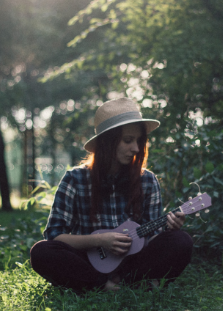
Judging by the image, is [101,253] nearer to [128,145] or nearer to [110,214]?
[110,214]

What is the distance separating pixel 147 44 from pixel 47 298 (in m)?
3.82

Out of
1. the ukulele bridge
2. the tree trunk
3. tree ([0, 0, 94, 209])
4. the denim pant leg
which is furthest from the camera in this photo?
the tree trunk

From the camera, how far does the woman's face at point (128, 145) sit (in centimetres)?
260

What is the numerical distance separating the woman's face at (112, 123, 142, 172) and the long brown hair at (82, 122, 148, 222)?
3cm

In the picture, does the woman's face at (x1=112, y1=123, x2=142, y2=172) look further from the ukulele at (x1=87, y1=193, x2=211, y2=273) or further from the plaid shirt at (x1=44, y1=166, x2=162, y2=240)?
the ukulele at (x1=87, y1=193, x2=211, y2=273)

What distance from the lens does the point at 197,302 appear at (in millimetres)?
2350

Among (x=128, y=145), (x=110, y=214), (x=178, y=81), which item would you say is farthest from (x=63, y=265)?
(x=178, y=81)

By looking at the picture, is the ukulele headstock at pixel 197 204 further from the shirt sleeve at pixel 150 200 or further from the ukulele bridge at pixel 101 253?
the ukulele bridge at pixel 101 253

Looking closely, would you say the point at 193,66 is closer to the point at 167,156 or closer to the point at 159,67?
the point at 159,67

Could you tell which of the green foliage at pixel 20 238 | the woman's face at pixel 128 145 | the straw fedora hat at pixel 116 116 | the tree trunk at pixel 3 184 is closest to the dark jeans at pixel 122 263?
the woman's face at pixel 128 145

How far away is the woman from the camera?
241cm

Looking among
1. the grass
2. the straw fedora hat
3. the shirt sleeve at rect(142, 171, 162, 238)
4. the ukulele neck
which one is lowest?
the grass

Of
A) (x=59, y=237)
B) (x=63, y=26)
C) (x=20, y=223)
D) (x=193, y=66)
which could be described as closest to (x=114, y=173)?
(x=59, y=237)

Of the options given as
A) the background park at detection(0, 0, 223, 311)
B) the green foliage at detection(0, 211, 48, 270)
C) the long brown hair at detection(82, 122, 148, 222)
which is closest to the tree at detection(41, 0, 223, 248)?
the background park at detection(0, 0, 223, 311)
